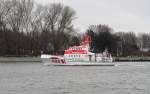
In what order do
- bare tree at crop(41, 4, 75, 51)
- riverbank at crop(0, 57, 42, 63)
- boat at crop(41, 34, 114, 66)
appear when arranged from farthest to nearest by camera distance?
bare tree at crop(41, 4, 75, 51) → riverbank at crop(0, 57, 42, 63) → boat at crop(41, 34, 114, 66)

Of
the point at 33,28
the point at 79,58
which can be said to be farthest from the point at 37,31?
the point at 79,58

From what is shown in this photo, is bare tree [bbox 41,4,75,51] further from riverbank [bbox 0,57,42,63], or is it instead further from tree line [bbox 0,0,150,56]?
riverbank [bbox 0,57,42,63]

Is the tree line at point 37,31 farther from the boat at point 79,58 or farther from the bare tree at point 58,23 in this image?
the boat at point 79,58

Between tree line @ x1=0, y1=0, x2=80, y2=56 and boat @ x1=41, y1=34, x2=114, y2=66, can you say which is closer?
boat @ x1=41, y1=34, x2=114, y2=66

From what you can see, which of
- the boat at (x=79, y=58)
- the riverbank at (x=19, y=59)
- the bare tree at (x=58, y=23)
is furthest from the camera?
the bare tree at (x=58, y=23)

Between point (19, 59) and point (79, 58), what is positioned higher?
point (19, 59)

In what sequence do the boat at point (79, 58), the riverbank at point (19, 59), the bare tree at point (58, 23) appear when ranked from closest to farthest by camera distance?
1. the boat at point (79, 58)
2. the riverbank at point (19, 59)
3. the bare tree at point (58, 23)

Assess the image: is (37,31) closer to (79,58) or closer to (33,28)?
(33,28)

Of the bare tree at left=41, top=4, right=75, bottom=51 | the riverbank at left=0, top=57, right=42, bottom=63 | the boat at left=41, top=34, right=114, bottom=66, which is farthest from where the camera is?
the bare tree at left=41, top=4, right=75, bottom=51

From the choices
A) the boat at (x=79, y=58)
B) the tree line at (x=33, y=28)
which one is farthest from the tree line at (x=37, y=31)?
the boat at (x=79, y=58)

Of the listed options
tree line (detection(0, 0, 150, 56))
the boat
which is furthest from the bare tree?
the boat

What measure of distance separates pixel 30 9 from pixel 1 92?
11616cm

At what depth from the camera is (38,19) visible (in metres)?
166

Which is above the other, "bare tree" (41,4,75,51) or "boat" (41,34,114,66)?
"bare tree" (41,4,75,51)
